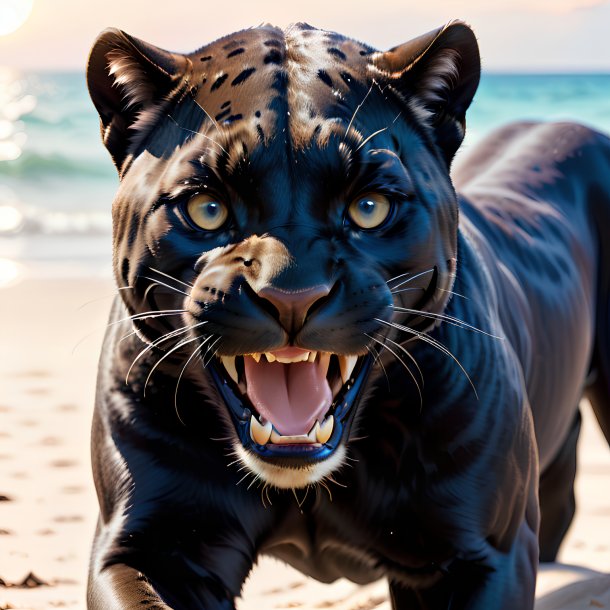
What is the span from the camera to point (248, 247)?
7.23 feet

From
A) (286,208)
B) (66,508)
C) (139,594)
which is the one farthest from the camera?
(66,508)

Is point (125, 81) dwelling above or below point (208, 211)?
above

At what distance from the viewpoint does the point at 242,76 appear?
237 cm

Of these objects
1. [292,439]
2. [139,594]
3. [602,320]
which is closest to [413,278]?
[292,439]

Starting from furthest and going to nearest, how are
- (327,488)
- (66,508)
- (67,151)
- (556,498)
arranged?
(67,151), (66,508), (556,498), (327,488)

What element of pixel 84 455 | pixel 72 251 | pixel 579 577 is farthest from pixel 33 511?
pixel 72 251

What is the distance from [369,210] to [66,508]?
2637 millimetres

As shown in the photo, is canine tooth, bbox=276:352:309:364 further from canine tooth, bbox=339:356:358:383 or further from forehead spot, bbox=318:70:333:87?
forehead spot, bbox=318:70:333:87

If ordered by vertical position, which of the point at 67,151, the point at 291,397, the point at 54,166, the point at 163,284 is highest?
the point at 163,284

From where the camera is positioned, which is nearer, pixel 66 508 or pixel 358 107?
pixel 358 107

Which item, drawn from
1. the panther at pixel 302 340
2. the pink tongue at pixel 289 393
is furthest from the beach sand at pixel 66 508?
the pink tongue at pixel 289 393

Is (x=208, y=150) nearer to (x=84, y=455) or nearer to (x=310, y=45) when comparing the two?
(x=310, y=45)

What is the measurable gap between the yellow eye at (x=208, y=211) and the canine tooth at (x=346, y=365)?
351 mm

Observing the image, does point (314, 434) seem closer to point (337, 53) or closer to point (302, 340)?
point (302, 340)
